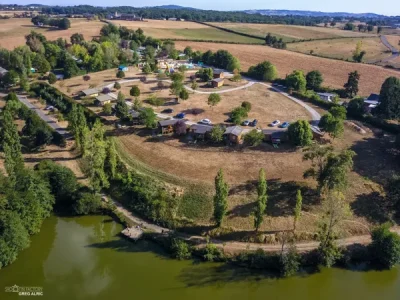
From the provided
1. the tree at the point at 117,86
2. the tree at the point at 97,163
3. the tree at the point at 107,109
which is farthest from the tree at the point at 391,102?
the tree at the point at 117,86

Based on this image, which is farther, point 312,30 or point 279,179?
point 312,30

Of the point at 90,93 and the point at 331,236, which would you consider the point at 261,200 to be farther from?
the point at 90,93

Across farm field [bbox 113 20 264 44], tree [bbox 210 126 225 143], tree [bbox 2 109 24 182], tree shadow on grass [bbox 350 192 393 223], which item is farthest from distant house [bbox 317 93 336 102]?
farm field [bbox 113 20 264 44]

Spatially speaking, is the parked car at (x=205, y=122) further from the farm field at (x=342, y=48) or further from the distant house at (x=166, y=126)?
the farm field at (x=342, y=48)

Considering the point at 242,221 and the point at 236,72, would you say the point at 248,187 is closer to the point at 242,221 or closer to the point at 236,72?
the point at 242,221

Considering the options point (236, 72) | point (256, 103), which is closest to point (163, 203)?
point (256, 103)

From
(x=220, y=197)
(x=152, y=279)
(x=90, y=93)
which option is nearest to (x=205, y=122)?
(x=220, y=197)
